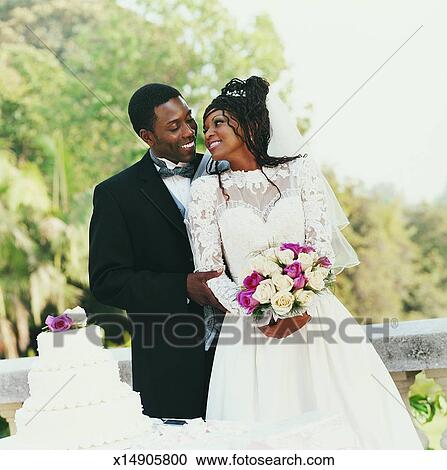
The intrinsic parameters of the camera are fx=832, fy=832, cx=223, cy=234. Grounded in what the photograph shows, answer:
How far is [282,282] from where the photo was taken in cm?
380

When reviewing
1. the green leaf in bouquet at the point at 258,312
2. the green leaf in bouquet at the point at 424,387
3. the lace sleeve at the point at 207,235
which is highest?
the lace sleeve at the point at 207,235

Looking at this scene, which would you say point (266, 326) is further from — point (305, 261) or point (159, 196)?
point (159, 196)

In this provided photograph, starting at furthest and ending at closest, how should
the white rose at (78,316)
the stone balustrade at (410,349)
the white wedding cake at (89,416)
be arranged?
the stone balustrade at (410,349) < the white rose at (78,316) < the white wedding cake at (89,416)

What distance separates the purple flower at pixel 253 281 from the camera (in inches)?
153

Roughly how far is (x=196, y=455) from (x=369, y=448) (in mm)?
1124

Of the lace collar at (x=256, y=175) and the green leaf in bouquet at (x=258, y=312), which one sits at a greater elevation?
the lace collar at (x=256, y=175)

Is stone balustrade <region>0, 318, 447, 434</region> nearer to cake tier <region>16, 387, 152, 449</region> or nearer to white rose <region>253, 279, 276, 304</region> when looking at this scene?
white rose <region>253, 279, 276, 304</region>

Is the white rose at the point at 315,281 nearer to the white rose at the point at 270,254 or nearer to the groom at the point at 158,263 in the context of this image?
the white rose at the point at 270,254

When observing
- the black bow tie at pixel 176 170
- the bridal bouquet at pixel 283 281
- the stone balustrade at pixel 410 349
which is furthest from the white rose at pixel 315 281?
the stone balustrade at pixel 410 349

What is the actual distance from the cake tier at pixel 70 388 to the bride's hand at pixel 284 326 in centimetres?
84

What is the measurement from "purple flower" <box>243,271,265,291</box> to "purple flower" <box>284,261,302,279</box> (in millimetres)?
127

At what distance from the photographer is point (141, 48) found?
20.8 m

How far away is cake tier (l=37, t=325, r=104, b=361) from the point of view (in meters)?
3.70

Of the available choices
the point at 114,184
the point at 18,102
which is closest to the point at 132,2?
the point at 18,102
